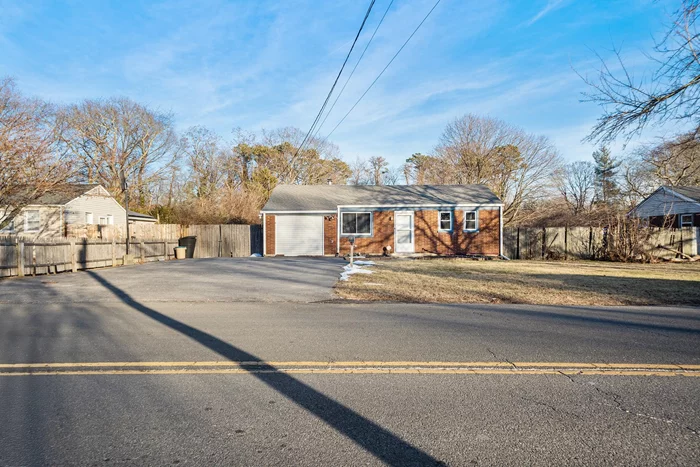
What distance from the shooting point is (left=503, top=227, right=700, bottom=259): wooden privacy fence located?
20.9 metres

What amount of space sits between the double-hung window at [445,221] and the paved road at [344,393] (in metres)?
15.7

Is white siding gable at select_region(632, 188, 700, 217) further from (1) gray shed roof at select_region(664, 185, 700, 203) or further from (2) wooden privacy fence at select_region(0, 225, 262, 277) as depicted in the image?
(2) wooden privacy fence at select_region(0, 225, 262, 277)

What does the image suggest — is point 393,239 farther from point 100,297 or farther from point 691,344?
point 691,344

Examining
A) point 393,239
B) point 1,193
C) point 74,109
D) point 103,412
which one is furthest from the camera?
point 74,109

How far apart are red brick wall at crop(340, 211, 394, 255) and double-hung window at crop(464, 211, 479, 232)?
4183 millimetres

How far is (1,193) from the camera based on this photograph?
589 inches

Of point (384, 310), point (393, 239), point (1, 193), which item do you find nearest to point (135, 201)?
point (1, 193)

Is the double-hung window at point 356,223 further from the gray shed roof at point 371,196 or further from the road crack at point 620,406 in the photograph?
the road crack at point 620,406

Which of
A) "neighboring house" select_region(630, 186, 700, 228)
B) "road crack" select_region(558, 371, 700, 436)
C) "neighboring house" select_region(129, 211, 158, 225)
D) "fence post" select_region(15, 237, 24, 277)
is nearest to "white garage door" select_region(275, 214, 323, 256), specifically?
"fence post" select_region(15, 237, 24, 277)

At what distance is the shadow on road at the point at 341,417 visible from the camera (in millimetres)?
2575

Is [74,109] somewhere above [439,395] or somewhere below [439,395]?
above

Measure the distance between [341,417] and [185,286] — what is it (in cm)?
856

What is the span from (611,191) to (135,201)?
166 feet

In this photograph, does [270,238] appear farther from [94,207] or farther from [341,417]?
[341,417]
